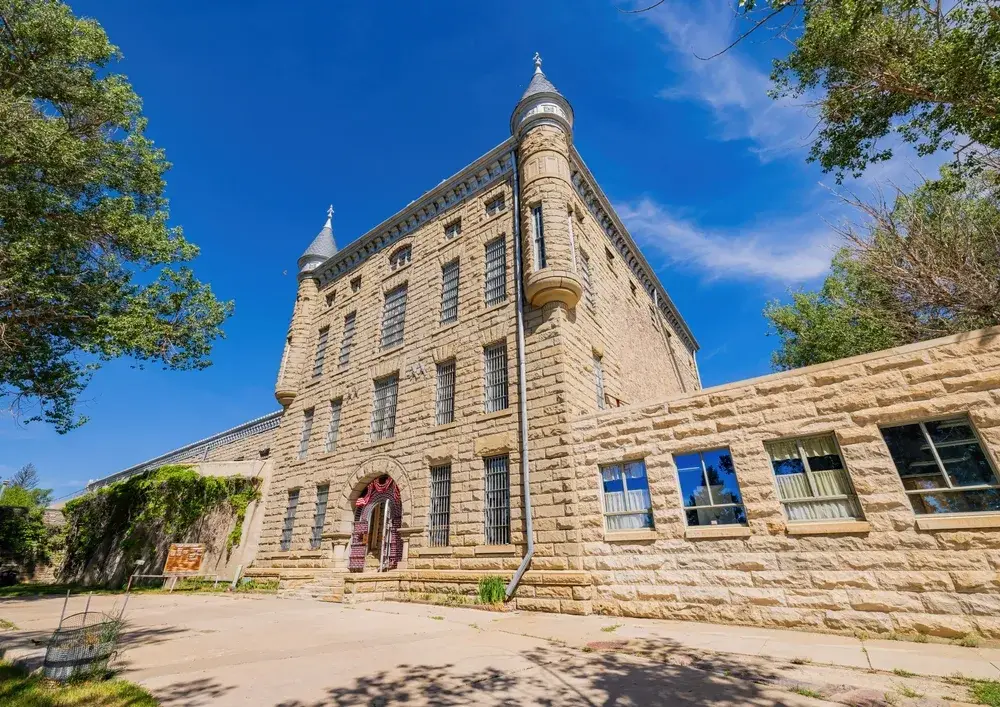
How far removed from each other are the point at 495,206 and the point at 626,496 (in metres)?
9.84

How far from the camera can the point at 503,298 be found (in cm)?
1278

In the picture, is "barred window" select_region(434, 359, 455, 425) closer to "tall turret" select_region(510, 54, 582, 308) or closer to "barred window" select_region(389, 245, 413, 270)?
"tall turret" select_region(510, 54, 582, 308)

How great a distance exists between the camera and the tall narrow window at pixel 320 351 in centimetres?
1848

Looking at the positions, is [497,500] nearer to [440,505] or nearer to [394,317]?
[440,505]

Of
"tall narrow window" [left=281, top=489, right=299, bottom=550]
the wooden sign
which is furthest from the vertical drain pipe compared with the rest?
the wooden sign

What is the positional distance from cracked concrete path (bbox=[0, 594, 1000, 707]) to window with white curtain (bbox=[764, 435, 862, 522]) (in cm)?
187

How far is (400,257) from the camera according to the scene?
1725cm

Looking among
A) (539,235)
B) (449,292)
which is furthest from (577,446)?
(449,292)

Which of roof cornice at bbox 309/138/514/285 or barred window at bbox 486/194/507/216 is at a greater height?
roof cornice at bbox 309/138/514/285

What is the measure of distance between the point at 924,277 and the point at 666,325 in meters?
11.2

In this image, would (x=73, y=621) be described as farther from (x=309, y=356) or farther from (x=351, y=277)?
(x=351, y=277)

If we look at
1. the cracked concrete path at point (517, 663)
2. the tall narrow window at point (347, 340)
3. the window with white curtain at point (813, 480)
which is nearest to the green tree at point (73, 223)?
the tall narrow window at point (347, 340)

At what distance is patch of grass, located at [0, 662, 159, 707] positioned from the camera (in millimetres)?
3678

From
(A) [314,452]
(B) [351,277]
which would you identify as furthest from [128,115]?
(A) [314,452]
